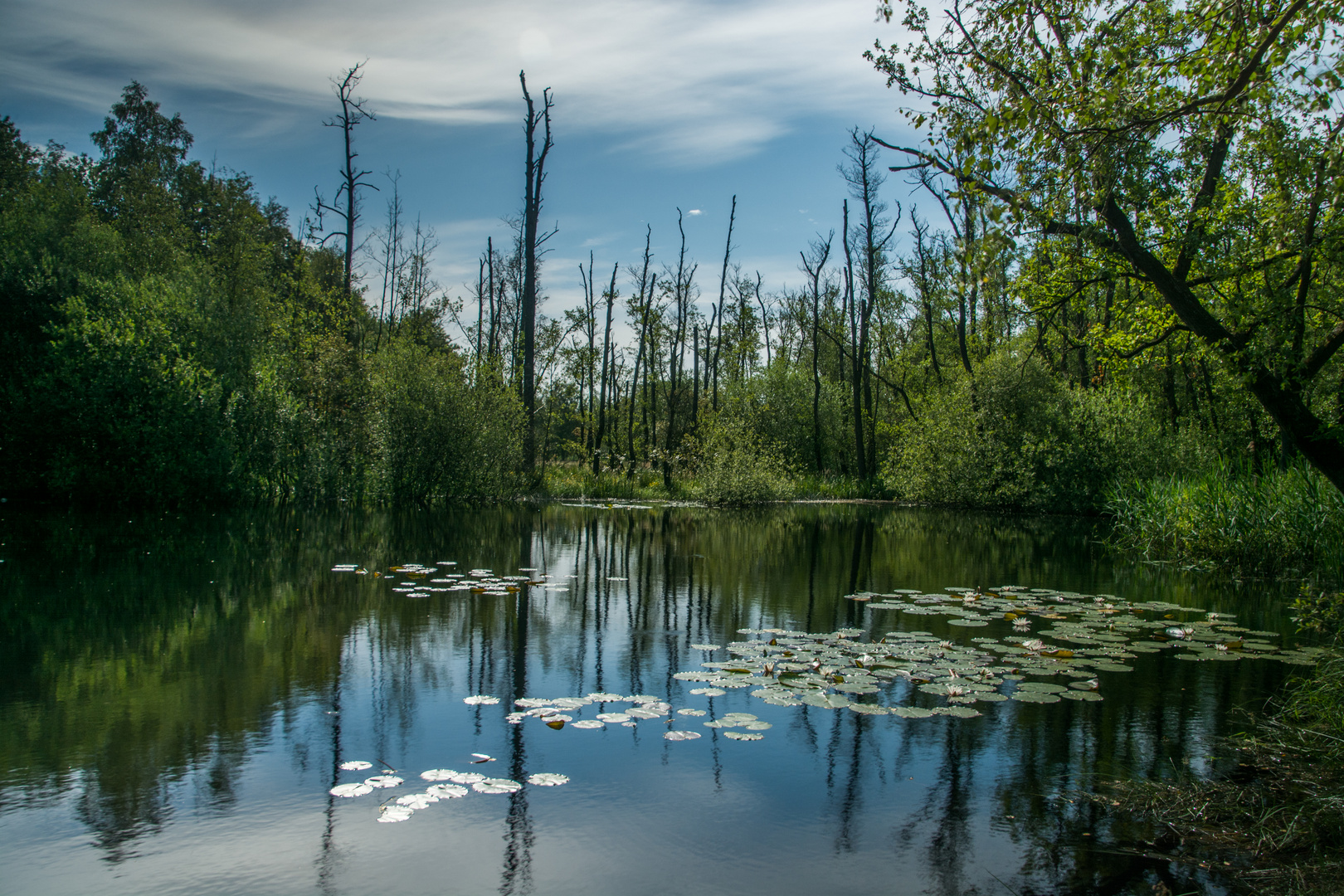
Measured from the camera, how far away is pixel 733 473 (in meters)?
26.2

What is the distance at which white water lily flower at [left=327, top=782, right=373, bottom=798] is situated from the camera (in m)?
3.65

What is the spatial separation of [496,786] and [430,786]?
0.31 m

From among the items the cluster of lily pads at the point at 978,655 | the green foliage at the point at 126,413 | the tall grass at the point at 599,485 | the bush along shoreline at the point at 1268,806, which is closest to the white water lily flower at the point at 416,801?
the cluster of lily pads at the point at 978,655

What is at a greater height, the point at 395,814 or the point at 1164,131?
the point at 1164,131

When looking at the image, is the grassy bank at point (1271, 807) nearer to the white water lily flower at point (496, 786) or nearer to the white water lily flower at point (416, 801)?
the white water lily flower at point (496, 786)

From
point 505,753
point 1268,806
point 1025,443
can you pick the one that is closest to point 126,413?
point 505,753

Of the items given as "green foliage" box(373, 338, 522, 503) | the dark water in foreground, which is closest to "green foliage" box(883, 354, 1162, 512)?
the dark water in foreground

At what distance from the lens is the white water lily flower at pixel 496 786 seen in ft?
12.2

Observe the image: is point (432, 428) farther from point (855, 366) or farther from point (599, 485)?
point (855, 366)

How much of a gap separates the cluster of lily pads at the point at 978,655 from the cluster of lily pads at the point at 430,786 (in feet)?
6.44

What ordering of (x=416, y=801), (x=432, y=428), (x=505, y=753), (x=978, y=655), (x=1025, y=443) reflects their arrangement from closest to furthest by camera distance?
(x=416, y=801)
(x=505, y=753)
(x=978, y=655)
(x=432, y=428)
(x=1025, y=443)

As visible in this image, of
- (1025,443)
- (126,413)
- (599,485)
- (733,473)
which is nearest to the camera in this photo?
(126,413)

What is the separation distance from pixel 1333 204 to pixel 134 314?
827 inches

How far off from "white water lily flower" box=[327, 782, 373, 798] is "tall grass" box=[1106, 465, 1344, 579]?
37.1 ft
